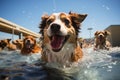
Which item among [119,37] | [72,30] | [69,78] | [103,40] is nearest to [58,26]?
[72,30]

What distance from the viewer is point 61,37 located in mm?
5246

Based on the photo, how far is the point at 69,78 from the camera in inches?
159

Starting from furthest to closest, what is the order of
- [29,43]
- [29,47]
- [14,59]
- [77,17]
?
[29,43], [29,47], [14,59], [77,17]

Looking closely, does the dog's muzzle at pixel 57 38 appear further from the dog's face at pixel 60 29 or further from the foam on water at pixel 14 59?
the foam on water at pixel 14 59

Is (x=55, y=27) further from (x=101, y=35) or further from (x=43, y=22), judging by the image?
(x=101, y=35)

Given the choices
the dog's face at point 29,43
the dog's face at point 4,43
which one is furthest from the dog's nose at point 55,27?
the dog's face at point 4,43

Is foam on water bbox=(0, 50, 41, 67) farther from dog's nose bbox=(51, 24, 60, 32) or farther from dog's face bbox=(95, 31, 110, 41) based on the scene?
dog's face bbox=(95, 31, 110, 41)

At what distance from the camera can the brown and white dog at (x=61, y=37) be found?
16.9 feet

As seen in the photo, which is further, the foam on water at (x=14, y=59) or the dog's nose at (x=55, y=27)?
the foam on water at (x=14, y=59)

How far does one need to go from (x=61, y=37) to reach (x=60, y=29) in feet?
0.91

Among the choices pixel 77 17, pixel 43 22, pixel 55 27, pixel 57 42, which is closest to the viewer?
pixel 55 27

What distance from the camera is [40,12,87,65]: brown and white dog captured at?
514 cm

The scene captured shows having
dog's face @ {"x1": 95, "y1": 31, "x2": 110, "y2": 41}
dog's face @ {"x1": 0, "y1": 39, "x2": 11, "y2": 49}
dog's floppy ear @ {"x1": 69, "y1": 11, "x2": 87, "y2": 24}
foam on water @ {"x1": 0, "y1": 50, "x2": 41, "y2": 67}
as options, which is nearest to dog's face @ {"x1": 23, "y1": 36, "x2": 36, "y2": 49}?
foam on water @ {"x1": 0, "y1": 50, "x2": 41, "y2": 67}

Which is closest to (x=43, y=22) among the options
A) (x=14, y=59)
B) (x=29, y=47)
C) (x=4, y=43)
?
(x=14, y=59)
